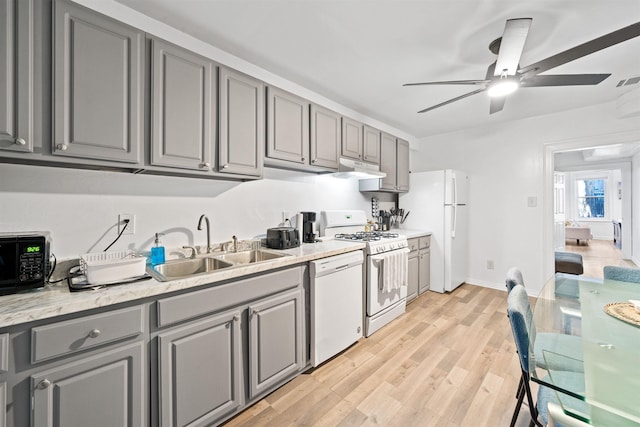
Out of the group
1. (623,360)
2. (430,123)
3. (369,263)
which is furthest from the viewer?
(430,123)

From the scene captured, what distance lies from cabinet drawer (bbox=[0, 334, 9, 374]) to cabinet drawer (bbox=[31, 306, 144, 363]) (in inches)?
2.4

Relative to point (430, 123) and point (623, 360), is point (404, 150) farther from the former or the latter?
point (623, 360)

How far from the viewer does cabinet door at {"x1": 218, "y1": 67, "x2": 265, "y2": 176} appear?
6.02 ft

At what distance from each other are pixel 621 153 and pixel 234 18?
8.07m

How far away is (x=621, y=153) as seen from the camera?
556cm

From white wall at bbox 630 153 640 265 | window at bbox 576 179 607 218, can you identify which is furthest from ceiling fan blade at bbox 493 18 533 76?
window at bbox 576 179 607 218

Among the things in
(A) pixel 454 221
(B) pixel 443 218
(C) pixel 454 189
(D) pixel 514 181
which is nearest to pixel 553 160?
(D) pixel 514 181

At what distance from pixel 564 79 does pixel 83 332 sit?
311cm

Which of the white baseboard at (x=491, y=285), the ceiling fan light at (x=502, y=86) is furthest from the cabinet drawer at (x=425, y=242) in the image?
the ceiling fan light at (x=502, y=86)

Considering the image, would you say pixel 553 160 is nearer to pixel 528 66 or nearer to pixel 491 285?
pixel 491 285

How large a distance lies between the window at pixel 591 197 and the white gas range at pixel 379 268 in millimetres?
9405

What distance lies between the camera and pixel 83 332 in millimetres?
1057

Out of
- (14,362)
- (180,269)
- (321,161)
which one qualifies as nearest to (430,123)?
(321,161)

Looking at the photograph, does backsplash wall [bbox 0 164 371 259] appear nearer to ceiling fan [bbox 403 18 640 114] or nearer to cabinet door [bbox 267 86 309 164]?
cabinet door [bbox 267 86 309 164]
